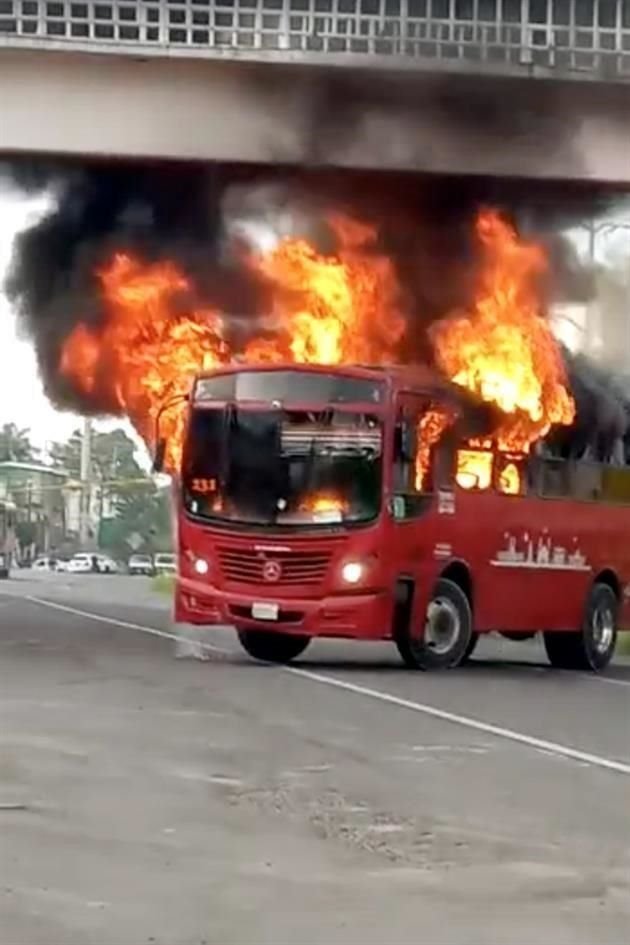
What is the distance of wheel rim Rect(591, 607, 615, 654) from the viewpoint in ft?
71.6

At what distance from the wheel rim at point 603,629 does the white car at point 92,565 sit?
166 feet

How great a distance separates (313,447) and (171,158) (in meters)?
3.91

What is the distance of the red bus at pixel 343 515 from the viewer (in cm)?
1897

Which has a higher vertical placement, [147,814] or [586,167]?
[586,167]

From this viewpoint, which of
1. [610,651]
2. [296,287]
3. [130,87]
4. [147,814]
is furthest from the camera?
[296,287]

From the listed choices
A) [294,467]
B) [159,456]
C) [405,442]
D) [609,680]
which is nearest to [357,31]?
[405,442]

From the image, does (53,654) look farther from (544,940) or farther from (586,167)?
(544,940)

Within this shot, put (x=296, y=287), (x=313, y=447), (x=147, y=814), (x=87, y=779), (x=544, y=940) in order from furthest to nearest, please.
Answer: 1. (x=296, y=287)
2. (x=313, y=447)
3. (x=87, y=779)
4. (x=147, y=814)
5. (x=544, y=940)

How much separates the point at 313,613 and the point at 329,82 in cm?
551

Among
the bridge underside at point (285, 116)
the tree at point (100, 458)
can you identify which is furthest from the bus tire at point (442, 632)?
the tree at point (100, 458)

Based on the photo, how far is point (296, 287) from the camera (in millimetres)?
25141

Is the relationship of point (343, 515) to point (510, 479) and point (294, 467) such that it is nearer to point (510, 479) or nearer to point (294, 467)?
point (294, 467)

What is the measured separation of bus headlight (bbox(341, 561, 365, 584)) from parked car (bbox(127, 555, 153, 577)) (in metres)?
53.1

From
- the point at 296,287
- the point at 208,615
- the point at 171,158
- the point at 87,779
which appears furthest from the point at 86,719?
the point at 296,287
